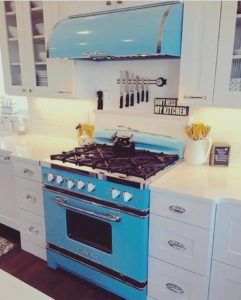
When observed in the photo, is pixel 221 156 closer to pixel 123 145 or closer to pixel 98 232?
pixel 123 145

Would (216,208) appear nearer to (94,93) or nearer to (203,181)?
(203,181)

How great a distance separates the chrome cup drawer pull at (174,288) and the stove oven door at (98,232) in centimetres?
15

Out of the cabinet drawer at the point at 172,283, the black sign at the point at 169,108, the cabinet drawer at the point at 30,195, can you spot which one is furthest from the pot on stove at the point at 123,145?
the cabinet drawer at the point at 172,283

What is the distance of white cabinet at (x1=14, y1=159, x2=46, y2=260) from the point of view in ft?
6.78

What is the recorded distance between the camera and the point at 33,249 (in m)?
2.28

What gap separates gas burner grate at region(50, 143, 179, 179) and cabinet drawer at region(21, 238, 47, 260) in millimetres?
826

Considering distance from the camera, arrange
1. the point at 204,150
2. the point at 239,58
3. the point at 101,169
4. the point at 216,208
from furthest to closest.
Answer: the point at 204,150 < the point at 101,169 < the point at 239,58 < the point at 216,208

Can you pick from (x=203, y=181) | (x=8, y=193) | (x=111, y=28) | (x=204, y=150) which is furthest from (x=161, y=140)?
(x=8, y=193)

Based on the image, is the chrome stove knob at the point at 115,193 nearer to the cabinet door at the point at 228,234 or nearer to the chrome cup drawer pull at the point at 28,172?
the cabinet door at the point at 228,234

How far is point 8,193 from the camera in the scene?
7.93ft

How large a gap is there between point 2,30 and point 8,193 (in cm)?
146

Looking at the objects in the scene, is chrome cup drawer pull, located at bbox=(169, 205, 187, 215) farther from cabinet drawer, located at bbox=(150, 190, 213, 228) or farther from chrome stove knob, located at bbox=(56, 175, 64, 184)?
chrome stove knob, located at bbox=(56, 175, 64, 184)

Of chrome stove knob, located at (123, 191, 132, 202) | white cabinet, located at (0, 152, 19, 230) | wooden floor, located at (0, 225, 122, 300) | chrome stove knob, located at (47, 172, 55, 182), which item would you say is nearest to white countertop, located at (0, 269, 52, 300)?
chrome stove knob, located at (123, 191, 132, 202)

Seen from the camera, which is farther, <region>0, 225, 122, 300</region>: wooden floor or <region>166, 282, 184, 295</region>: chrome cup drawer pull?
<region>0, 225, 122, 300</region>: wooden floor
